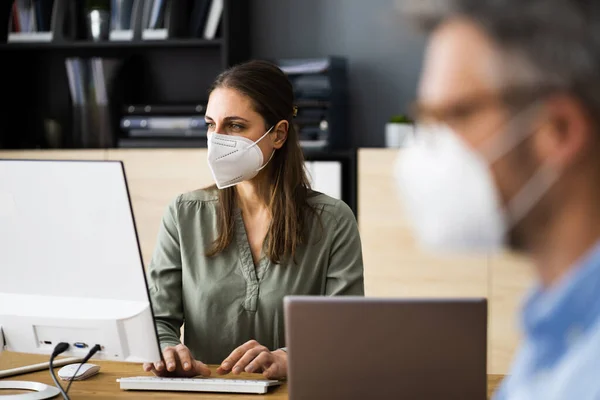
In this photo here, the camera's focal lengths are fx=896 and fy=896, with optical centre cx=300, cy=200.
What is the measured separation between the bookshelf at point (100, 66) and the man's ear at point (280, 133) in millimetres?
1426

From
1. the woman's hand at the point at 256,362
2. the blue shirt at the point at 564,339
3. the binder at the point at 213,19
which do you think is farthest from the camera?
the binder at the point at 213,19

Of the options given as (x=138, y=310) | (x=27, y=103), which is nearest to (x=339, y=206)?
(x=138, y=310)

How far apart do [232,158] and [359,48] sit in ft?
5.67

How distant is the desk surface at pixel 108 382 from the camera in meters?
1.77

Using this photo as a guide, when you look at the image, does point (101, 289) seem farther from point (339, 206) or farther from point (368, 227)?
point (368, 227)

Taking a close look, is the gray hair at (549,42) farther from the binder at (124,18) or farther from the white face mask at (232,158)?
the binder at (124,18)

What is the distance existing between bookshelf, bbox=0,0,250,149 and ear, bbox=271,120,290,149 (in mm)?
1426

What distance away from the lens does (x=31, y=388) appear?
71.7 inches

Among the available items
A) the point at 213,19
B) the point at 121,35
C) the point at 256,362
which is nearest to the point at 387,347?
the point at 256,362

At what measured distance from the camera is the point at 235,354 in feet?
6.22

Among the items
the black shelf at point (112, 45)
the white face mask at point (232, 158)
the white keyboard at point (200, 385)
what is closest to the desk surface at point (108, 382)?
the white keyboard at point (200, 385)

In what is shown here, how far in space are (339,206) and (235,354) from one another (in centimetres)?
55

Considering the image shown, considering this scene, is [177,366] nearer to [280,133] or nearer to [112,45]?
[280,133]

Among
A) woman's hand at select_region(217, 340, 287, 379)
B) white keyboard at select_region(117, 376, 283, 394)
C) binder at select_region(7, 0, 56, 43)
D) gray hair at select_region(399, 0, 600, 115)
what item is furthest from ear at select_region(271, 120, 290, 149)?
binder at select_region(7, 0, 56, 43)
